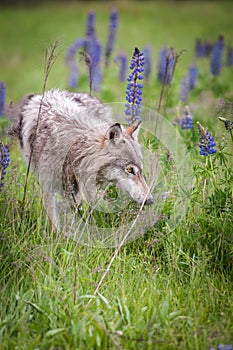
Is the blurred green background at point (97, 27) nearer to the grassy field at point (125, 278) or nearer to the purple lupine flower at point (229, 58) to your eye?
the purple lupine flower at point (229, 58)

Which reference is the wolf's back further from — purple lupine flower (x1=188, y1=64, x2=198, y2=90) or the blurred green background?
the blurred green background

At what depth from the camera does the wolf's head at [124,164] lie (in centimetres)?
433

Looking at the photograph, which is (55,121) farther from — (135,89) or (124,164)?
(124,164)

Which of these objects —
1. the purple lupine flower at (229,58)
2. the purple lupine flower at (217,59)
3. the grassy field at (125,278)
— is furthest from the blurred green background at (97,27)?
the grassy field at (125,278)

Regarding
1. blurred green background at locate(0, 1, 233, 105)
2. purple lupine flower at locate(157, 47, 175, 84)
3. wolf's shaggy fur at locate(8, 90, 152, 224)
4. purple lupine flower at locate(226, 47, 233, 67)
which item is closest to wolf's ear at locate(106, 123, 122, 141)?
wolf's shaggy fur at locate(8, 90, 152, 224)

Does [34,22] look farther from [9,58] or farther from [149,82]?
[149,82]

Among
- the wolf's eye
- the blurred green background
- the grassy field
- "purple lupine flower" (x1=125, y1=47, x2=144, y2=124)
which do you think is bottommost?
the grassy field

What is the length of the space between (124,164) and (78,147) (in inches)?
23.9

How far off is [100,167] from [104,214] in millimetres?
448

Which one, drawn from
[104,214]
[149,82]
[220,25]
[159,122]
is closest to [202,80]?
[149,82]

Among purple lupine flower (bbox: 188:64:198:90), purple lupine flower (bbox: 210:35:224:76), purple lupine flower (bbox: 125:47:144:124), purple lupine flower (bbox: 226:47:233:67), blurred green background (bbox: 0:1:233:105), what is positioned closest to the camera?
purple lupine flower (bbox: 125:47:144:124)

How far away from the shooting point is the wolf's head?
4332mm

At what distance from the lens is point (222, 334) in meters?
3.38

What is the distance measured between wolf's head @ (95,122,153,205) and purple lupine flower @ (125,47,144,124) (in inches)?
24.8
